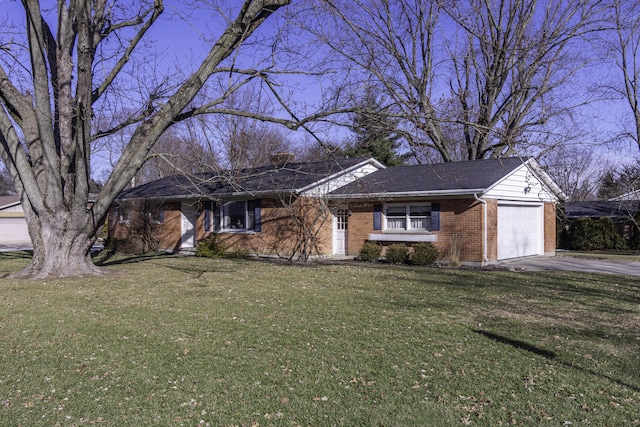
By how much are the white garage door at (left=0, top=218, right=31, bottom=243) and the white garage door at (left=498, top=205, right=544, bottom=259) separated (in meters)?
28.4

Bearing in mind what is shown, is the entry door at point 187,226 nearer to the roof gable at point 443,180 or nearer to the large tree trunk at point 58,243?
the roof gable at point 443,180

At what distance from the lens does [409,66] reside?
2889 cm

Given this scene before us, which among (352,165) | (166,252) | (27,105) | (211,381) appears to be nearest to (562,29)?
(352,165)

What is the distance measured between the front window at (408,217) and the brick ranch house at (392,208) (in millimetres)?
35

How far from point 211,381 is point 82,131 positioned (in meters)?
9.46

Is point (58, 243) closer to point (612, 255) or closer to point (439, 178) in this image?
point (439, 178)

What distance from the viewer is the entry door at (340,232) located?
810 inches

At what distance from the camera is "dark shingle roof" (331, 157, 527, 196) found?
17.4 metres

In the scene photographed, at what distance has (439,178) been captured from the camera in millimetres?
16578

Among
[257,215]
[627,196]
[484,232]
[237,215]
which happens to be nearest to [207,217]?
[237,215]

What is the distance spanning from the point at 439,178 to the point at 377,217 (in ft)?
11.1

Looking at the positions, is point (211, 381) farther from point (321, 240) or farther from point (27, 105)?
point (321, 240)

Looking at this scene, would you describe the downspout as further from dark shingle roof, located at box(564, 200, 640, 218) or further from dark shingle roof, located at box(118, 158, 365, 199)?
dark shingle roof, located at box(564, 200, 640, 218)

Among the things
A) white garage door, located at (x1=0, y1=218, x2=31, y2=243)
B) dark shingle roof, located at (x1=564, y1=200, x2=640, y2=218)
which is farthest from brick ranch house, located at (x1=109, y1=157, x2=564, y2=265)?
white garage door, located at (x1=0, y1=218, x2=31, y2=243)
